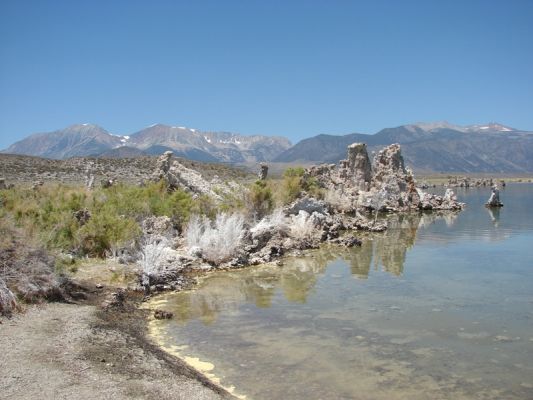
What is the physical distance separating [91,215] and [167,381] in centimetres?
1096

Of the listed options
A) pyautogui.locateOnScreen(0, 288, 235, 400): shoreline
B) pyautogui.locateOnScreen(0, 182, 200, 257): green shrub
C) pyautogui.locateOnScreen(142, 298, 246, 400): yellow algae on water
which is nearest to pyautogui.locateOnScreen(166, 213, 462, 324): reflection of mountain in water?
pyautogui.locateOnScreen(142, 298, 246, 400): yellow algae on water

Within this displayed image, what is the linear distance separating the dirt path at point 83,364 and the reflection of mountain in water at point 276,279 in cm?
292

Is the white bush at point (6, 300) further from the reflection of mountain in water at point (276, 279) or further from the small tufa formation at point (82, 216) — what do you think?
the small tufa formation at point (82, 216)

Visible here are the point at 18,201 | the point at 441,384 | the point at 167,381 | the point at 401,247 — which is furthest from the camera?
the point at 401,247

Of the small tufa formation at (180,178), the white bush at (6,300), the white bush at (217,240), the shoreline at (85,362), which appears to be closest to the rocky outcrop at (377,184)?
the small tufa formation at (180,178)

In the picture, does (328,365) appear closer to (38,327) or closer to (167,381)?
(167,381)

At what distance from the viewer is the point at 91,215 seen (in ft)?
56.3

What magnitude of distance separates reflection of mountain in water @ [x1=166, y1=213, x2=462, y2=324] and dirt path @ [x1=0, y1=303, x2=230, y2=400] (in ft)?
9.59

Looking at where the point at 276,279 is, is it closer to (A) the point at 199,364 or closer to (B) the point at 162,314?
(B) the point at 162,314

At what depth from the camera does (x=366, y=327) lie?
11.1 metres

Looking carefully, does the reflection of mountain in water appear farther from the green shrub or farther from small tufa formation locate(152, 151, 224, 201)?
small tufa formation locate(152, 151, 224, 201)

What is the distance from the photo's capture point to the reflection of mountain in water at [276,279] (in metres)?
12.9

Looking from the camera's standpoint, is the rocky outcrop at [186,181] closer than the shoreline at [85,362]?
No

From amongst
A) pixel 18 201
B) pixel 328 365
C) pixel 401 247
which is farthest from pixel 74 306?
pixel 401 247
